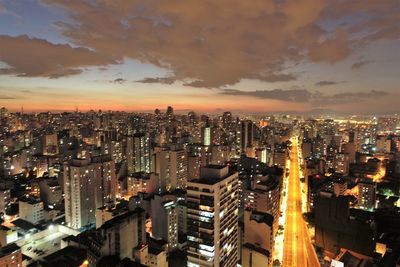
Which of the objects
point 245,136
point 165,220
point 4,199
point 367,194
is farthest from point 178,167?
point 245,136

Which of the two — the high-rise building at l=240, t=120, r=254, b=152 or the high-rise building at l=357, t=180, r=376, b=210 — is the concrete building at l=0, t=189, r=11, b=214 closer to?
the high-rise building at l=357, t=180, r=376, b=210

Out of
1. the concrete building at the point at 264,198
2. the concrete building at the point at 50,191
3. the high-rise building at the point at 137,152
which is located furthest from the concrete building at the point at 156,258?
the high-rise building at the point at 137,152

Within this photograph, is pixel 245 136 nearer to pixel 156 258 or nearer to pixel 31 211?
pixel 31 211

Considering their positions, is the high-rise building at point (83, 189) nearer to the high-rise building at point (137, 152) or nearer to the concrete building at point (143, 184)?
the concrete building at point (143, 184)

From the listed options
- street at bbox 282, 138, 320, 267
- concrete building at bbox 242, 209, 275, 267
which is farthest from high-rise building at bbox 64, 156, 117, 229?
street at bbox 282, 138, 320, 267

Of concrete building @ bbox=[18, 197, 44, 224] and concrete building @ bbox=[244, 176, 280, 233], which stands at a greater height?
concrete building @ bbox=[244, 176, 280, 233]
